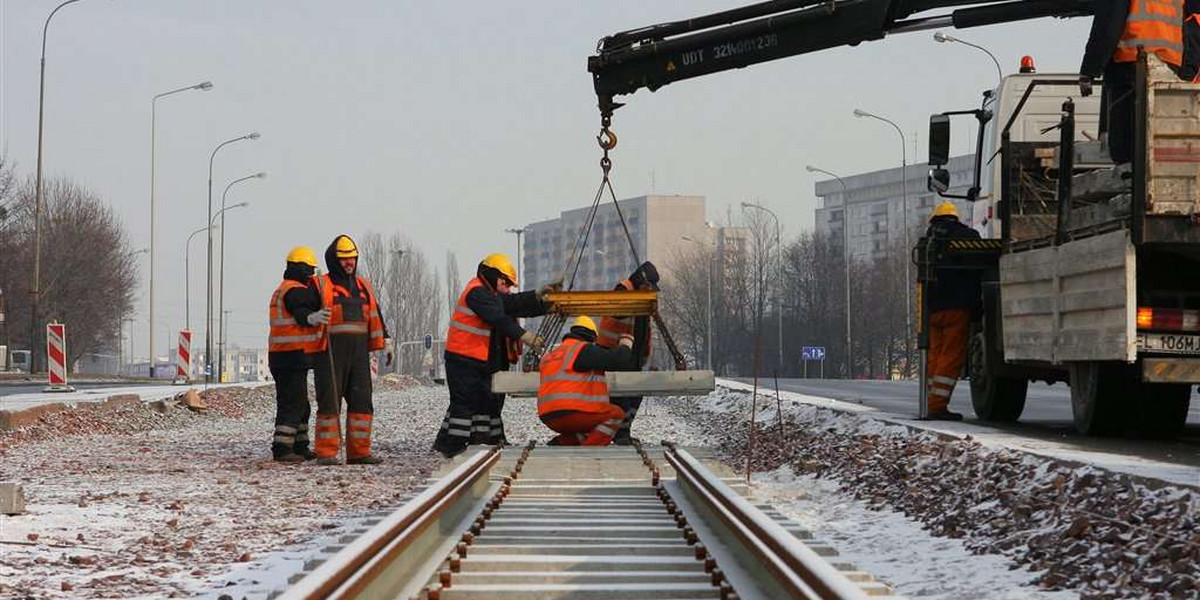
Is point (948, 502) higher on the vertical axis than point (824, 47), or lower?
lower

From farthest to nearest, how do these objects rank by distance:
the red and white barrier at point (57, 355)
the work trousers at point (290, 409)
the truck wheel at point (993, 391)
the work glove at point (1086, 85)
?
the red and white barrier at point (57, 355)
the truck wheel at point (993, 391)
the work trousers at point (290, 409)
the work glove at point (1086, 85)

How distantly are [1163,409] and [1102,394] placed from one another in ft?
2.54

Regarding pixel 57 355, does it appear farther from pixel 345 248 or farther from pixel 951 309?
pixel 951 309

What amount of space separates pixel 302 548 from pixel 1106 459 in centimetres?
548

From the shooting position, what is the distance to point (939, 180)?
1689 centimetres

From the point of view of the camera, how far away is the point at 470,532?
27.0ft

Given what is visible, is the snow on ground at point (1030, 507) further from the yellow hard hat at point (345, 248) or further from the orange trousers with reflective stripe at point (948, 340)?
the yellow hard hat at point (345, 248)

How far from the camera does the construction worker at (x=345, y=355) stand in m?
14.2

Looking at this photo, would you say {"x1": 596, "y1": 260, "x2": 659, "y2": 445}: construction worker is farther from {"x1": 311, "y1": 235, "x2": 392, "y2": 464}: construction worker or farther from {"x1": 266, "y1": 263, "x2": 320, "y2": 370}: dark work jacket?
{"x1": 266, "y1": 263, "x2": 320, "y2": 370}: dark work jacket

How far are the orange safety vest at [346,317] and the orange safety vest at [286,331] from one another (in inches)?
6.4

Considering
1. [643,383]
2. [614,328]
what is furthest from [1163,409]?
[614,328]

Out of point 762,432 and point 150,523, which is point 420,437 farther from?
point 150,523

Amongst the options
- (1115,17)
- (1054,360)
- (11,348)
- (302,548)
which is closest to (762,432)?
(1054,360)

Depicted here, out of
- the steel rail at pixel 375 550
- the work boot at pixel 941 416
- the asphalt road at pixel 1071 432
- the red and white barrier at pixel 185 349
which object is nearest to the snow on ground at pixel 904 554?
the asphalt road at pixel 1071 432
